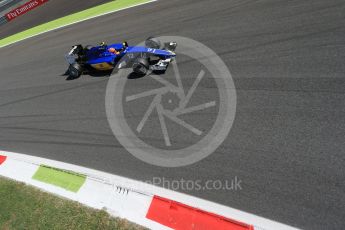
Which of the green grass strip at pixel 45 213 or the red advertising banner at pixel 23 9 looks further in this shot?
the red advertising banner at pixel 23 9

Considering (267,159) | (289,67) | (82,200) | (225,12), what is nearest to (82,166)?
(82,200)

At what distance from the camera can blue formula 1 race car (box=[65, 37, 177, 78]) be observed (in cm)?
934

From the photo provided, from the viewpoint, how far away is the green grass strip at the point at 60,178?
7360 millimetres

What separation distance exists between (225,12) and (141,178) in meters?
6.79

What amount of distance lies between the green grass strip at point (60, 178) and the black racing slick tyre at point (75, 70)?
12.9 ft

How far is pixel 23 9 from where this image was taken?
22312 mm

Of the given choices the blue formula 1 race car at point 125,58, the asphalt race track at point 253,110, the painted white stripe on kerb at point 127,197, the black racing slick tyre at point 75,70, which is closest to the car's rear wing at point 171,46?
the blue formula 1 race car at point 125,58

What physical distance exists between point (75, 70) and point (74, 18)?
743 cm

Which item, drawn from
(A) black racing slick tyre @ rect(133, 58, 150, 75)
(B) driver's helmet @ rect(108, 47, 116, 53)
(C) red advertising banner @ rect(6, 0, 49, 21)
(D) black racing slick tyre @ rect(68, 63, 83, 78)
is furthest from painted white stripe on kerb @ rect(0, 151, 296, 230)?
(C) red advertising banner @ rect(6, 0, 49, 21)

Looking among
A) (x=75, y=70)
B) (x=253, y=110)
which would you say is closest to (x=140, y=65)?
(x=75, y=70)

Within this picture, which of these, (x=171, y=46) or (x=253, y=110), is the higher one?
(x=171, y=46)

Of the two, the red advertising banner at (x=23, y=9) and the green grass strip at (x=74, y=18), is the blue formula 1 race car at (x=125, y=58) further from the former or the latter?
the red advertising banner at (x=23, y=9)

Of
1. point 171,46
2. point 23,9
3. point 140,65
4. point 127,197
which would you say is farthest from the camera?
point 23,9

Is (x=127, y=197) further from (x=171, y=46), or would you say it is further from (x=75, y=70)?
(x=75, y=70)
